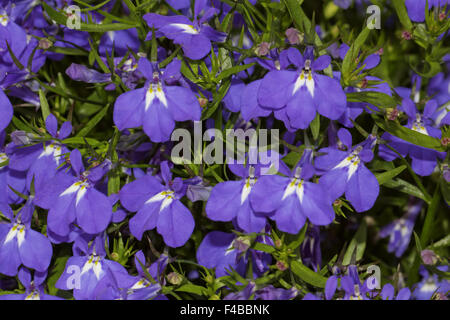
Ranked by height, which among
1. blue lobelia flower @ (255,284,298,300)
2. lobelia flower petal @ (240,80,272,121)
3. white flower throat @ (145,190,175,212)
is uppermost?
lobelia flower petal @ (240,80,272,121)

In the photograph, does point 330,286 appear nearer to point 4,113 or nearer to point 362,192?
point 362,192

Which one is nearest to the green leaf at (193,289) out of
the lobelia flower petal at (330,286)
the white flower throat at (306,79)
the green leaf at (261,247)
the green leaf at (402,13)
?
the green leaf at (261,247)

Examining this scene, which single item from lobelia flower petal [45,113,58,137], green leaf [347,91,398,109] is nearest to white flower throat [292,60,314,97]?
green leaf [347,91,398,109]

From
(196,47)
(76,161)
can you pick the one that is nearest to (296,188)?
(196,47)

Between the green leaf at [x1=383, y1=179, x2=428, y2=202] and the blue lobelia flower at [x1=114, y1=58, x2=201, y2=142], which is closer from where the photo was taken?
the blue lobelia flower at [x1=114, y1=58, x2=201, y2=142]

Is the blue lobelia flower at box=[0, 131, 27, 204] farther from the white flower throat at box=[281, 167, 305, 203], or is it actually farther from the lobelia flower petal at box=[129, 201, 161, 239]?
the white flower throat at box=[281, 167, 305, 203]

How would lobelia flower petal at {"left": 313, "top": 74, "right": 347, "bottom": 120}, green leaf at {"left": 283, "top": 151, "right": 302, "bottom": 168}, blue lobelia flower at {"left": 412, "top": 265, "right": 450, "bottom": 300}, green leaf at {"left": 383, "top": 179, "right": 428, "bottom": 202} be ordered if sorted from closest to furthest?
lobelia flower petal at {"left": 313, "top": 74, "right": 347, "bottom": 120}, green leaf at {"left": 283, "top": 151, "right": 302, "bottom": 168}, green leaf at {"left": 383, "top": 179, "right": 428, "bottom": 202}, blue lobelia flower at {"left": 412, "top": 265, "right": 450, "bottom": 300}
